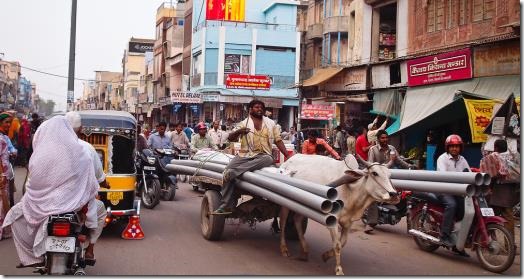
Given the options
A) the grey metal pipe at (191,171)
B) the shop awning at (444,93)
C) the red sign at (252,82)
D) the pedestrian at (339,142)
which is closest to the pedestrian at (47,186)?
the grey metal pipe at (191,171)

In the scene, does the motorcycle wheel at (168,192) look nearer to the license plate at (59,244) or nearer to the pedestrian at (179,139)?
the pedestrian at (179,139)

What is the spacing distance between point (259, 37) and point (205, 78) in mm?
5014

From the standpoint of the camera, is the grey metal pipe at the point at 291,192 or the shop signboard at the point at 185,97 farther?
the shop signboard at the point at 185,97

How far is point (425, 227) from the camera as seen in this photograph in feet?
25.3

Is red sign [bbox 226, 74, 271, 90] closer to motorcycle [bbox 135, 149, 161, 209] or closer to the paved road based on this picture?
motorcycle [bbox 135, 149, 161, 209]

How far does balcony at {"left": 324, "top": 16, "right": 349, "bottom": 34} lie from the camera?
3234 centimetres

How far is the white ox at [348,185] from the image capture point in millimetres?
6055

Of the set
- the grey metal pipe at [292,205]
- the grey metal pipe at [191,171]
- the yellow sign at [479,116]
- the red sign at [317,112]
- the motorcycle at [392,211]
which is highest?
the red sign at [317,112]

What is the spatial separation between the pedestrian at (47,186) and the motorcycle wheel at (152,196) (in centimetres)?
576

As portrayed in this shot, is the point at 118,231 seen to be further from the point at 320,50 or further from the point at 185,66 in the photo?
the point at 185,66

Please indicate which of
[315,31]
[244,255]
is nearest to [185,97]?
[315,31]

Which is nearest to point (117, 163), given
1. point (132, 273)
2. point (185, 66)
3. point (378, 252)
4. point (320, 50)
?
point (132, 273)

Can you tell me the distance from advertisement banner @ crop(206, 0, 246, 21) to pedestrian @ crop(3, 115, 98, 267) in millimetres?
36756

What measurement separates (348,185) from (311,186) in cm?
88
